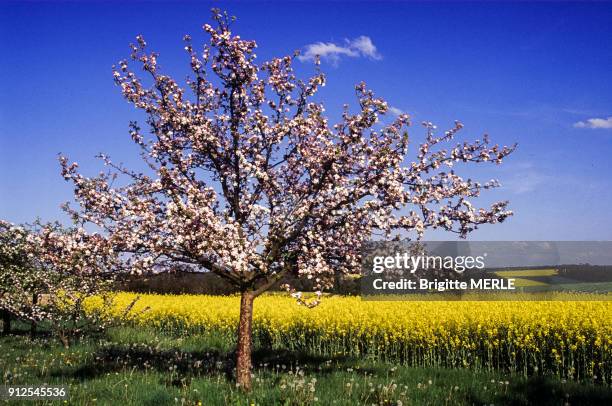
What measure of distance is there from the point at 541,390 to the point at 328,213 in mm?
6132

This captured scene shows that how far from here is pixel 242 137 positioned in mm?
10750

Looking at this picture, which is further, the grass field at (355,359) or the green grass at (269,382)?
the grass field at (355,359)

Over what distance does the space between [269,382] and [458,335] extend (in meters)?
6.93

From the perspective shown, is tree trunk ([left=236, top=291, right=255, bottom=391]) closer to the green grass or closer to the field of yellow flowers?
the green grass

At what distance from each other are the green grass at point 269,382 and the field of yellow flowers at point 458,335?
1687 mm

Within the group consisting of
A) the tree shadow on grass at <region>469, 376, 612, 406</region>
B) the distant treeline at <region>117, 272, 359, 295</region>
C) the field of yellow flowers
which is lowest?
the tree shadow on grass at <region>469, 376, 612, 406</region>

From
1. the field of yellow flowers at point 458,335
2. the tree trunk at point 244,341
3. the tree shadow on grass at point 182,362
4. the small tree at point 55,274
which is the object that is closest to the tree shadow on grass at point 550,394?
the field of yellow flowers at point 458,335

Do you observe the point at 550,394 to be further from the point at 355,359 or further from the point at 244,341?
the point at 244,341

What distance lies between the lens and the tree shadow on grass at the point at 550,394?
10297 mm

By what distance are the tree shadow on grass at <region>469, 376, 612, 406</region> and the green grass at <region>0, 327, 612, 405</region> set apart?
0.06ft

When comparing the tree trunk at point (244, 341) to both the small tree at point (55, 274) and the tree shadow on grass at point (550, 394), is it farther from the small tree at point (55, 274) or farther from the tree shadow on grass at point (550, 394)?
the tree shadow on grass at point (550, 394)

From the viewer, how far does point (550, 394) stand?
11.0 m

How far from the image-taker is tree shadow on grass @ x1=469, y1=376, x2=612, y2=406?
1030 cm

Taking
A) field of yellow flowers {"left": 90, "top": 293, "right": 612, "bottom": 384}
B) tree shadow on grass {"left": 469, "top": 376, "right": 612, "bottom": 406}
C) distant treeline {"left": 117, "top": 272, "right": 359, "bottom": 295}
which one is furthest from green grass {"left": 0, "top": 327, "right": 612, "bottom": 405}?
distant treeline {"left": 117, "top": 272, "right": 359, "bottom": 295}
